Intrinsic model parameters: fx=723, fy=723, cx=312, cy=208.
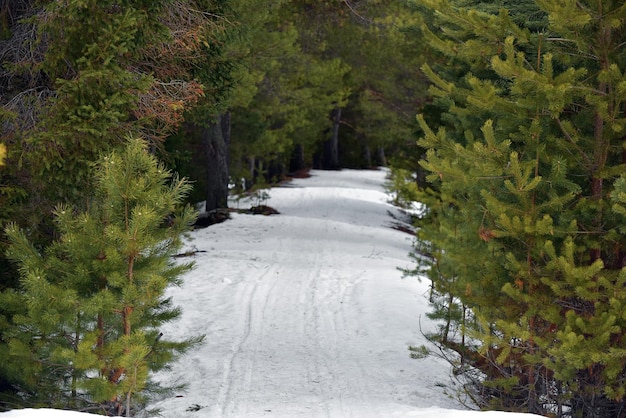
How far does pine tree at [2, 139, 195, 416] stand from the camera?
256 inches

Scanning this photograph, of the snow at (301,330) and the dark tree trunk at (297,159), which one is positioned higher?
the dark tree trunk at (297,159)

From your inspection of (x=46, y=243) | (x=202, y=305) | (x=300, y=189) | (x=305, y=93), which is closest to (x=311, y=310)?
(x=202, y=305)

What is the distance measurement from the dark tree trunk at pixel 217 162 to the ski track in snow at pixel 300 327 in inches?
48.4

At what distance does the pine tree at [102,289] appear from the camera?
6.49 meters

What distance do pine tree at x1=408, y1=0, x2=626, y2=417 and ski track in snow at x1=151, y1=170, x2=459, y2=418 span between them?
1.79 m

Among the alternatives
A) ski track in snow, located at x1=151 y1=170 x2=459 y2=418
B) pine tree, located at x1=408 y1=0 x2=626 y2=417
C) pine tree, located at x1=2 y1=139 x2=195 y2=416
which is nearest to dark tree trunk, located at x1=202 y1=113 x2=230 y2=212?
ski track in snow, located at x1=151 y1=170 x2=459 y2=418

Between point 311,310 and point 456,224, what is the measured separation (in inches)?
175

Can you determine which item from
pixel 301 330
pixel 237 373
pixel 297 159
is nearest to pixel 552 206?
pixel 237 373

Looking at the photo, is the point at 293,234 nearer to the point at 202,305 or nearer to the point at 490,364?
the point at 202,305

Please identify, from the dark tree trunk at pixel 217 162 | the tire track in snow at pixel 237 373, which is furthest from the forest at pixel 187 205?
the dark tree trunk at pixel 217 162

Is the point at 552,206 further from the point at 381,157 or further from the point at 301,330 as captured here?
the point at 381,157

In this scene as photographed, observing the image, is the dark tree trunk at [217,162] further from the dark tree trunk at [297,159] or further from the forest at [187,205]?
the dark tree trunk at [297,159]

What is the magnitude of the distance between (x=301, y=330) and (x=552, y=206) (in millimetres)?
5729

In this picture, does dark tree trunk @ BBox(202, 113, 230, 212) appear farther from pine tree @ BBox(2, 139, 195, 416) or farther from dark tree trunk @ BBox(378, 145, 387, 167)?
dark tree trunk @ BBox(378, 145, 387, 167)
